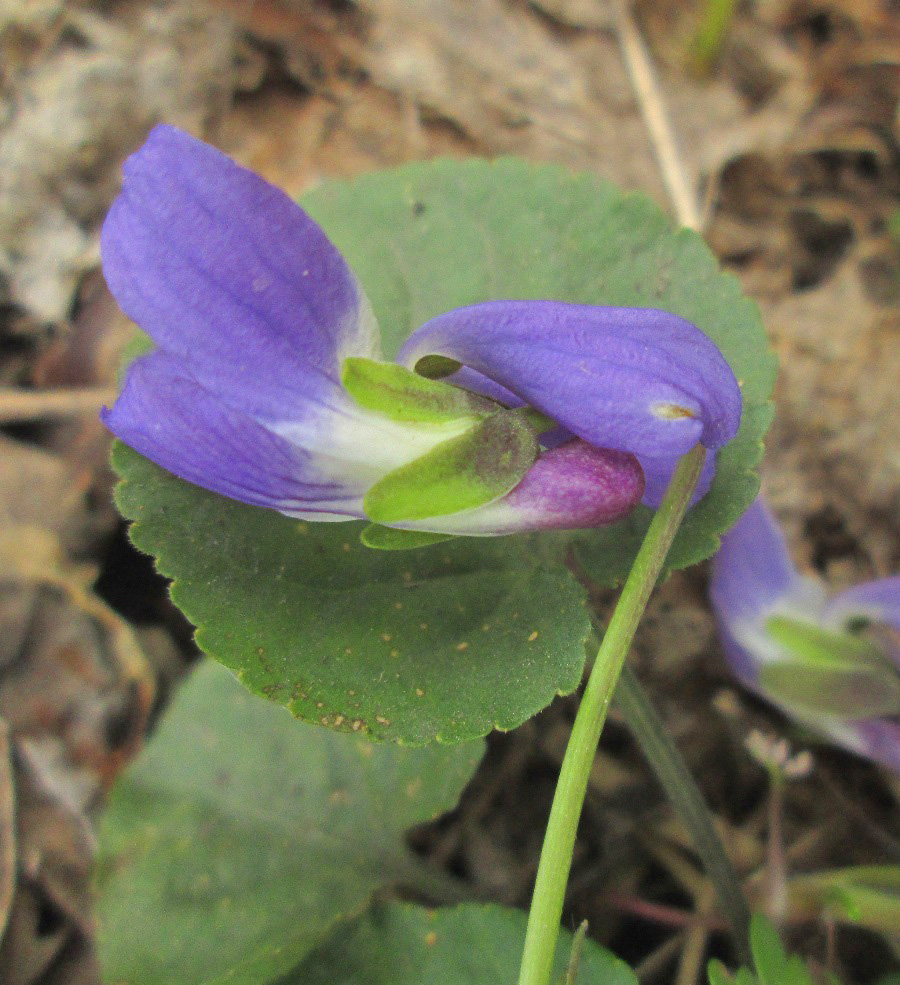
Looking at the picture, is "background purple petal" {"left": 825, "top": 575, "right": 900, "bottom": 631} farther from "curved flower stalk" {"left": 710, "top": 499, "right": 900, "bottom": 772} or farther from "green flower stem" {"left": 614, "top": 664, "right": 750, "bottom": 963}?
"green flower stem" {"left": 614, "top": 664, "right": 750, "bottom": 963}

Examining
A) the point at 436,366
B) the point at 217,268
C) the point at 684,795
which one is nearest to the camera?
the point at 217,268

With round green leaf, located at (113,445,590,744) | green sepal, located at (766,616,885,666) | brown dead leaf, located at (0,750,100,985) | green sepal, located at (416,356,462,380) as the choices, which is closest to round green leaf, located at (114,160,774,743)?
round green leaf, located at (113,445,590,744)

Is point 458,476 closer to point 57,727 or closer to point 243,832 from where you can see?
point 243,832

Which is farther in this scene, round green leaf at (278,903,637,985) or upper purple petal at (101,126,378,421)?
round green leaf at (278,903,637,985)

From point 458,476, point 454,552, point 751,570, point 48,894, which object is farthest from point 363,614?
point 48,894

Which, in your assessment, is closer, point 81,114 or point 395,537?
point 395,537

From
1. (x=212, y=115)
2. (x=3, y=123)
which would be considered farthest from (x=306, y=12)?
(x=3, y=123)

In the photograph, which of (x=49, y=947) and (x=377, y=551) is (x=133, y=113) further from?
(x=49, y=947)

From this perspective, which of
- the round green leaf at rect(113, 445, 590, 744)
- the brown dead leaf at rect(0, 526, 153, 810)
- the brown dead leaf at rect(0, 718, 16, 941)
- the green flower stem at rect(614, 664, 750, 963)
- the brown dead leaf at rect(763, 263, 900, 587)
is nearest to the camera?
the round green leaf at rect(113, 445, 590, 744)

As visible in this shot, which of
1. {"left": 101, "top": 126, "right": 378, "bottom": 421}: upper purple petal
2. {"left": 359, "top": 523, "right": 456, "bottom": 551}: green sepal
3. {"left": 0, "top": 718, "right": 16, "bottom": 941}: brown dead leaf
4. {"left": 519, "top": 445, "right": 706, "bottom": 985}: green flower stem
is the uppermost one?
{"left": 101, "top": 126, "right": 378, "bottom": 421}: upper purple petal
